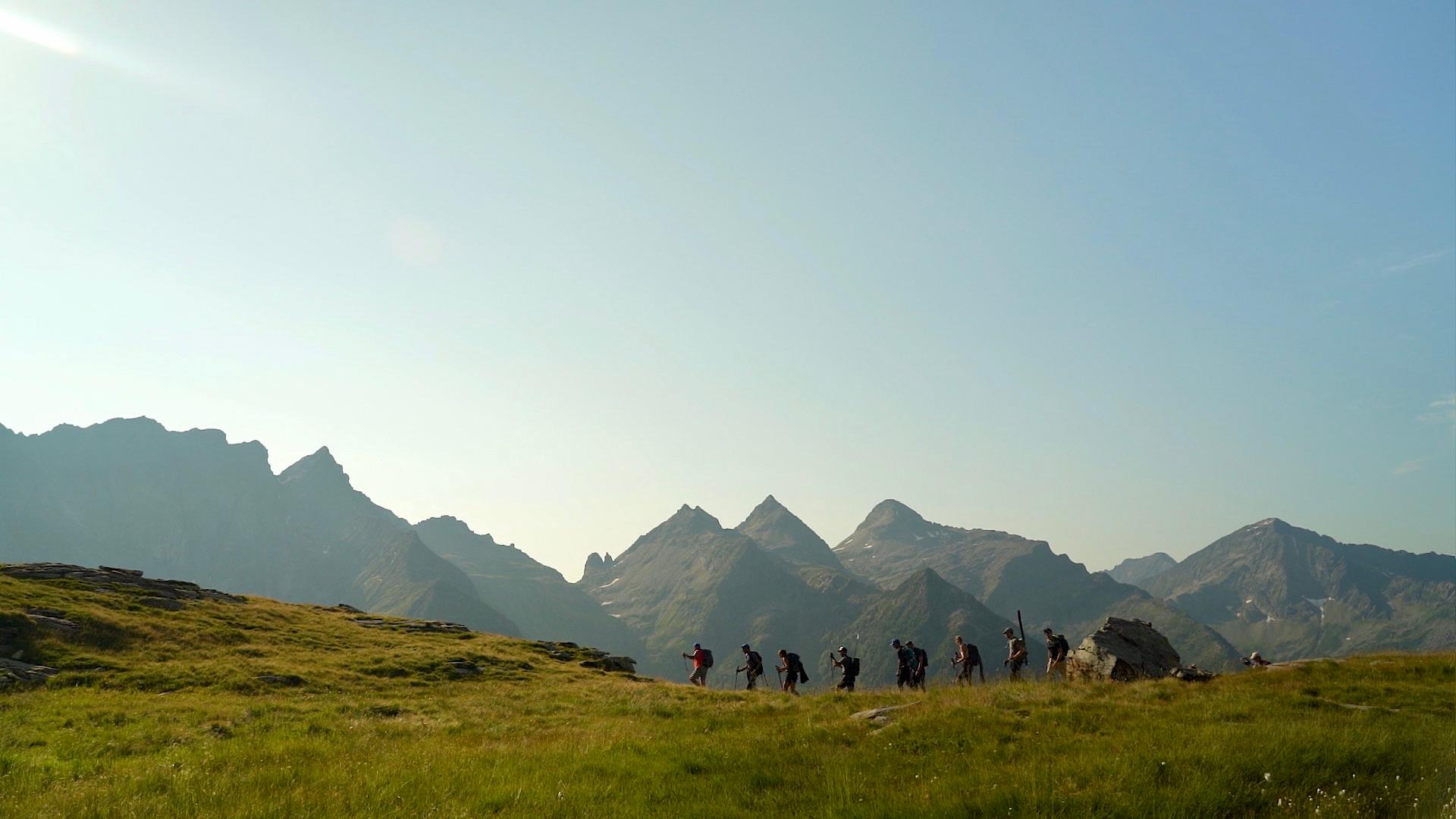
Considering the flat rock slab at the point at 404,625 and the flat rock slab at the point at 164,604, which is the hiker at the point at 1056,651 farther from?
the flat rock slab at the point at 164,604

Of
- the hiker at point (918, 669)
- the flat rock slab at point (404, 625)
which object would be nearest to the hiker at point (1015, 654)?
the hiker at point (918, 669)

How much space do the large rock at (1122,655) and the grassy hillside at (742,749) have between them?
14.5 ft

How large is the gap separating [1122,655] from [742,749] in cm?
A: 2392

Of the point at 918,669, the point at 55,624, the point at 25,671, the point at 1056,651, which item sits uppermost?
the point at 1056,651

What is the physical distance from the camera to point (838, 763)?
1209 centimetres

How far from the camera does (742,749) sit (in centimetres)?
1391

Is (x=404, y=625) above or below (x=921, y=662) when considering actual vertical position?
below

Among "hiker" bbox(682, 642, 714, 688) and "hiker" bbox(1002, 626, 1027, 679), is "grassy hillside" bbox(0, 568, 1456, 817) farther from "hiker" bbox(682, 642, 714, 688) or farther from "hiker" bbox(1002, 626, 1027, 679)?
"hiker" bbox(1002, 626, 1027, 679)

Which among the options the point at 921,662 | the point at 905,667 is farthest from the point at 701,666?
the point at 921,662

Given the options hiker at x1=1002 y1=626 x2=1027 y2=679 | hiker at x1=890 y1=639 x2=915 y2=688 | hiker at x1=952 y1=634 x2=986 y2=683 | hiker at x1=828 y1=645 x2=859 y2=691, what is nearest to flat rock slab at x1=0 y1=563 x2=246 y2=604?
hiker at x1=828 y1=645 x2=859 y2=691

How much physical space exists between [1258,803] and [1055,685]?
16592 mm

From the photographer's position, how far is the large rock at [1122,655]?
30094 mm

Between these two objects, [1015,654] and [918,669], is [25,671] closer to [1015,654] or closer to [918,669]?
[918,669]

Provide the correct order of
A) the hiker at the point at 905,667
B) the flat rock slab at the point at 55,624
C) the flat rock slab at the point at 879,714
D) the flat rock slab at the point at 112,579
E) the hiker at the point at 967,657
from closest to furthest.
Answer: the flat rock slab at the point at 879,714
the hiker at the point at 967,657
the hiker at the point at 905,667
the flat rock slab at the point at 55,624
the flat rock slab at the point at 112,579
